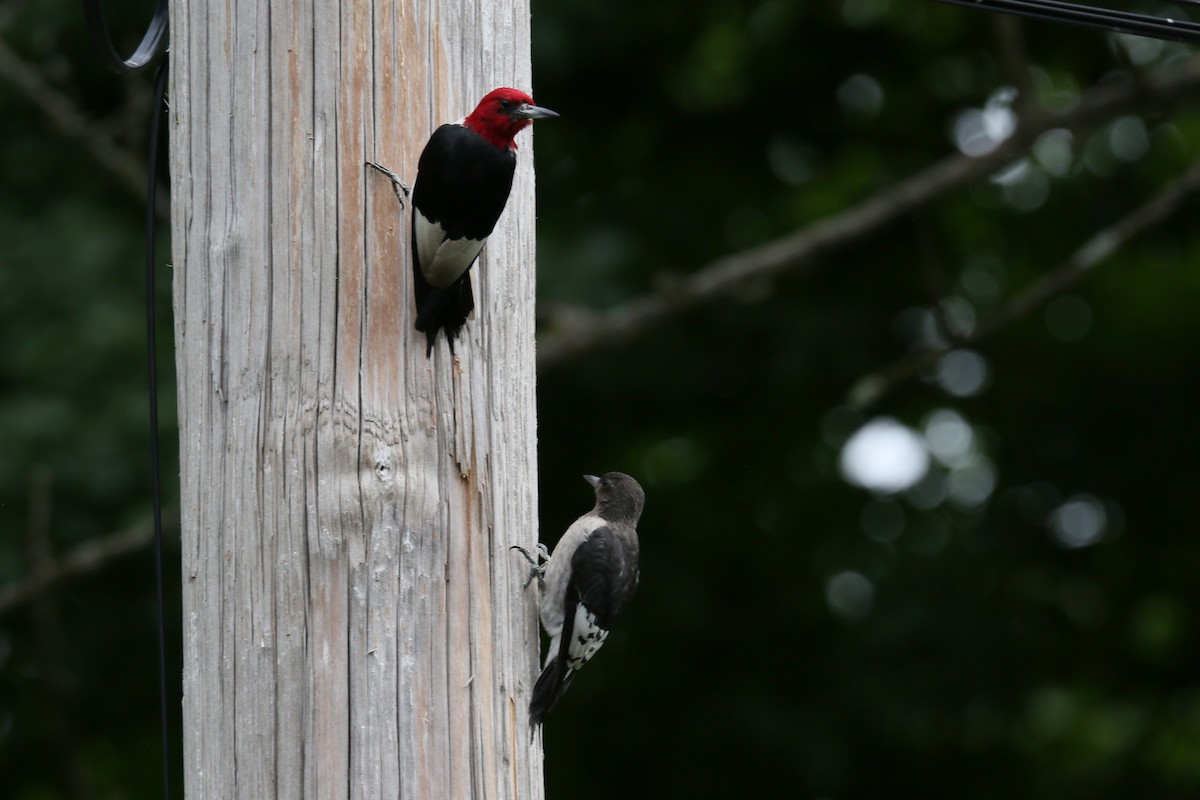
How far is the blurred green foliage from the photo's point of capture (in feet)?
29.8

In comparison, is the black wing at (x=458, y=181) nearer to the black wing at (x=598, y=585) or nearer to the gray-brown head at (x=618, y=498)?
the black wing at (x=598, y=585)

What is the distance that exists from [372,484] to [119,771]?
8.41 m

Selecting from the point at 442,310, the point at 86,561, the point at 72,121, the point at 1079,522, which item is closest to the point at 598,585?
the point at 442,310

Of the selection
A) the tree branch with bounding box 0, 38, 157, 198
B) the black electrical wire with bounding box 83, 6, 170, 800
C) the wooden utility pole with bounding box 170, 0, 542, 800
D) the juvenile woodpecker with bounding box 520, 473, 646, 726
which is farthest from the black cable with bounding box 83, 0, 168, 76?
the tree branch with bounding box 0, 38, 157, 198

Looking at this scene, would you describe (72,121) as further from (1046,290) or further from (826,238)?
(1046,290)

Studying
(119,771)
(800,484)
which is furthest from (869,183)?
(119,771)

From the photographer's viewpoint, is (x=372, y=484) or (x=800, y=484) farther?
(x=800, y=484)

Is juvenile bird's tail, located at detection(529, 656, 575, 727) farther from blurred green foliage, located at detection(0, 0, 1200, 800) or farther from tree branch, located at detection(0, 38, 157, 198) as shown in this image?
tree branch, located at detection(0, 38, 157, 198)

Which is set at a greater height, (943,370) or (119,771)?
(943,370)

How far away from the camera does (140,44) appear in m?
3.85

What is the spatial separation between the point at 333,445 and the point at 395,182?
0.55 m

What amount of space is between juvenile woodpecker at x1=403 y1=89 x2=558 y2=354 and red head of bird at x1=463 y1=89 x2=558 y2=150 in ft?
0.08

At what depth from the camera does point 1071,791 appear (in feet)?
34.3

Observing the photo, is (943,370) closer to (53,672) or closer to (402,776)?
(53,672)
